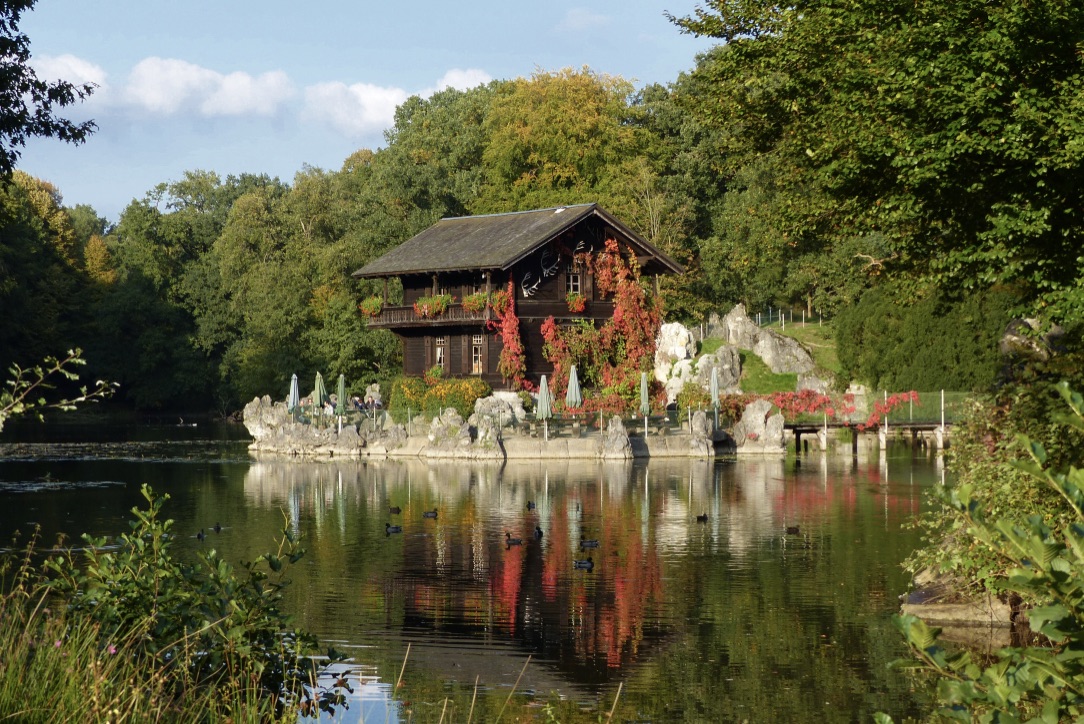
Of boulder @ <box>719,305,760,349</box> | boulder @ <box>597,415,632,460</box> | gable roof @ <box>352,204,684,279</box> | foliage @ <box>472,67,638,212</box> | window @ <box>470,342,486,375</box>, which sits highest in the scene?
foliage @ <box>472,67,638,212</box>

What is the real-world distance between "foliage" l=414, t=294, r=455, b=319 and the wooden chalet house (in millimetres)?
121

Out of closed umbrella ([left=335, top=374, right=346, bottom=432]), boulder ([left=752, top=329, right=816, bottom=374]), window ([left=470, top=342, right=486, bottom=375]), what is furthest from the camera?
boulder ([left=752, top=329, right=816, bottom=374])

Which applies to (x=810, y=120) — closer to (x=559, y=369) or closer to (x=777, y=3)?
(x=777, y=3)

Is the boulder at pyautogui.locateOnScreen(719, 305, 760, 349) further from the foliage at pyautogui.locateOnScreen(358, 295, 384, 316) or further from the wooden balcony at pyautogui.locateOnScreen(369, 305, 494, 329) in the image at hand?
the foliage at pyautogui.locateOnScreen(358, 295, 384, 316)

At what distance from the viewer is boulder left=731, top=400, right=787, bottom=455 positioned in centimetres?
4759

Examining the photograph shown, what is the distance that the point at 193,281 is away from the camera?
278ft

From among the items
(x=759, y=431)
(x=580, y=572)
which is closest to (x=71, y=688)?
(x=580, y=572)

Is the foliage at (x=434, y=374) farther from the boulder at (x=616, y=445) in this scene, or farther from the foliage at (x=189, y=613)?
the foliage at (x=189, y=613)

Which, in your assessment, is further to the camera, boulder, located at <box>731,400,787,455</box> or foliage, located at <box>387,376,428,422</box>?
foliage, located at <box>387,376,428,422</box>

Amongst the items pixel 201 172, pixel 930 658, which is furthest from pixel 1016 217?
pixel 201 172

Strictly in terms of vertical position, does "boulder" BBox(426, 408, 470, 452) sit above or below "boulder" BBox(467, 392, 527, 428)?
below

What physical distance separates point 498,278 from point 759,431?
12.7 metres

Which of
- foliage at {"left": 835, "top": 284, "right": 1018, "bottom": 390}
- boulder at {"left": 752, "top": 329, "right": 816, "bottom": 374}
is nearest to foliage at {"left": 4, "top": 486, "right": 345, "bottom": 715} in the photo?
foliage at {"left": 835, "top": 284, "right": 1018, "bottom": 390}

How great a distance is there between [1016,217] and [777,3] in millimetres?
8759
